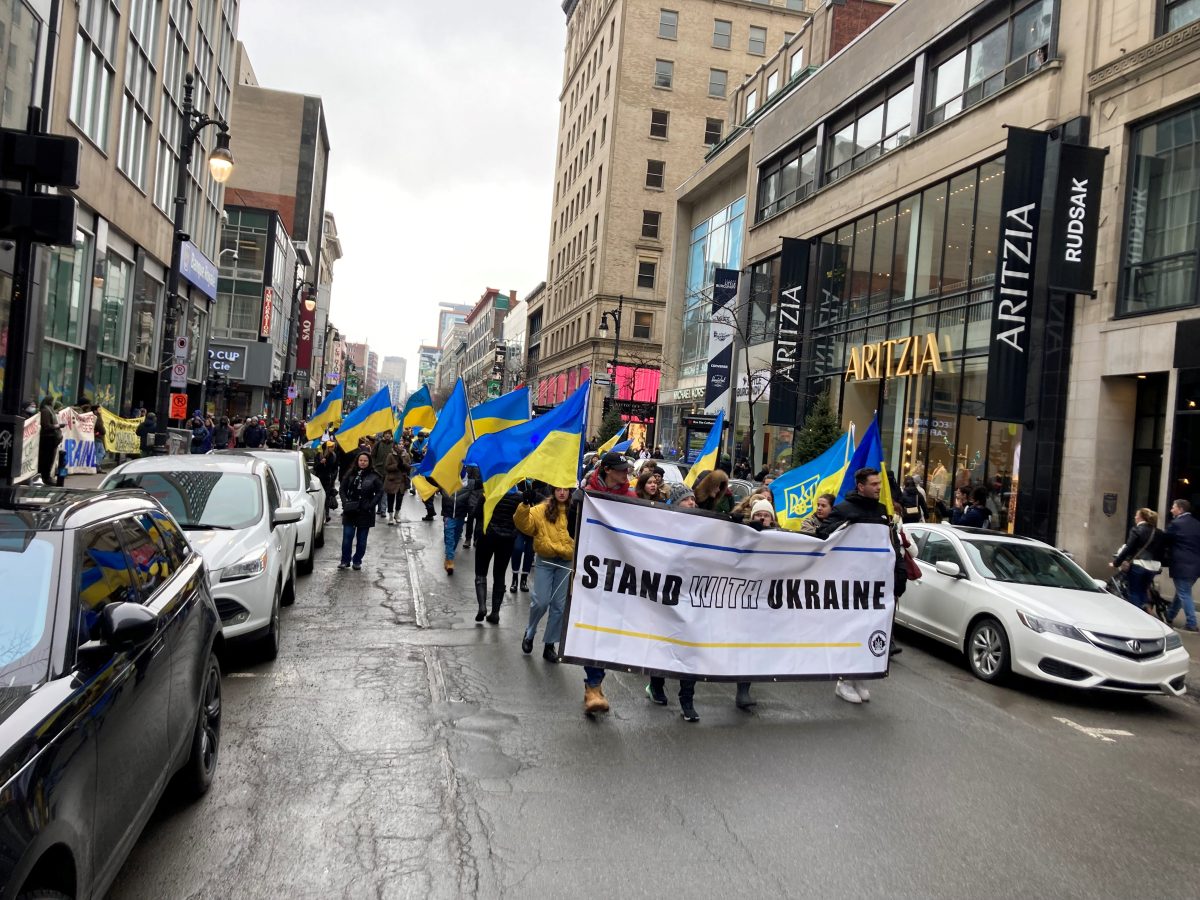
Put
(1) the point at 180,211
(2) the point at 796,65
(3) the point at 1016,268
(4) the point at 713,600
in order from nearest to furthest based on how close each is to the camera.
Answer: (4) the point at 713,600 < (3) the point at 1016,268 < (1) the point at 180,211 < (2) the point at 796,65

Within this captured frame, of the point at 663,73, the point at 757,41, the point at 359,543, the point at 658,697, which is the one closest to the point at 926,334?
the point at 359,543

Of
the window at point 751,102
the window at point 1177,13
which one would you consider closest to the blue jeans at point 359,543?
the window at point 1177,13

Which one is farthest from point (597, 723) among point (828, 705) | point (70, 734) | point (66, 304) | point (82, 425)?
point (66, 304)

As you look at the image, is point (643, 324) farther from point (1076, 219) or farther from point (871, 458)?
point (871, 458)

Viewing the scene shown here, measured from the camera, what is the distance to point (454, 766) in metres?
5.54

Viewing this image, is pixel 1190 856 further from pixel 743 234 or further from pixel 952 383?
pixel 743 234

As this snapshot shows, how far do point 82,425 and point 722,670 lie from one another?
57.2 feet

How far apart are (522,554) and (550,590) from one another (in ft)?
12.7

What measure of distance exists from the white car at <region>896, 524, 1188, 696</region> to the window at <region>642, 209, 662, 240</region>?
5504cm

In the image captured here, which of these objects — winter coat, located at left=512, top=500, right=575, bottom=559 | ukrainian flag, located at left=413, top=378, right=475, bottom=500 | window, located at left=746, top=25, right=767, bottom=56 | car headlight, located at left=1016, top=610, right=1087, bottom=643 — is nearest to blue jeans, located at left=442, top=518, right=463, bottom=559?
ukrainian flag, located at left=413, top=378, right=475, bottom=500

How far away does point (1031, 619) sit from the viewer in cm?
848

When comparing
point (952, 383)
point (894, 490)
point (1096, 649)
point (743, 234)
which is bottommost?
point (1096, 649)

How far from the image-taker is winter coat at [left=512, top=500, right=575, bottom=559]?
26.1 feet

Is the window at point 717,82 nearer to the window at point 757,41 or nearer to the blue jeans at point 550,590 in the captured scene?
the window at point 757,41
